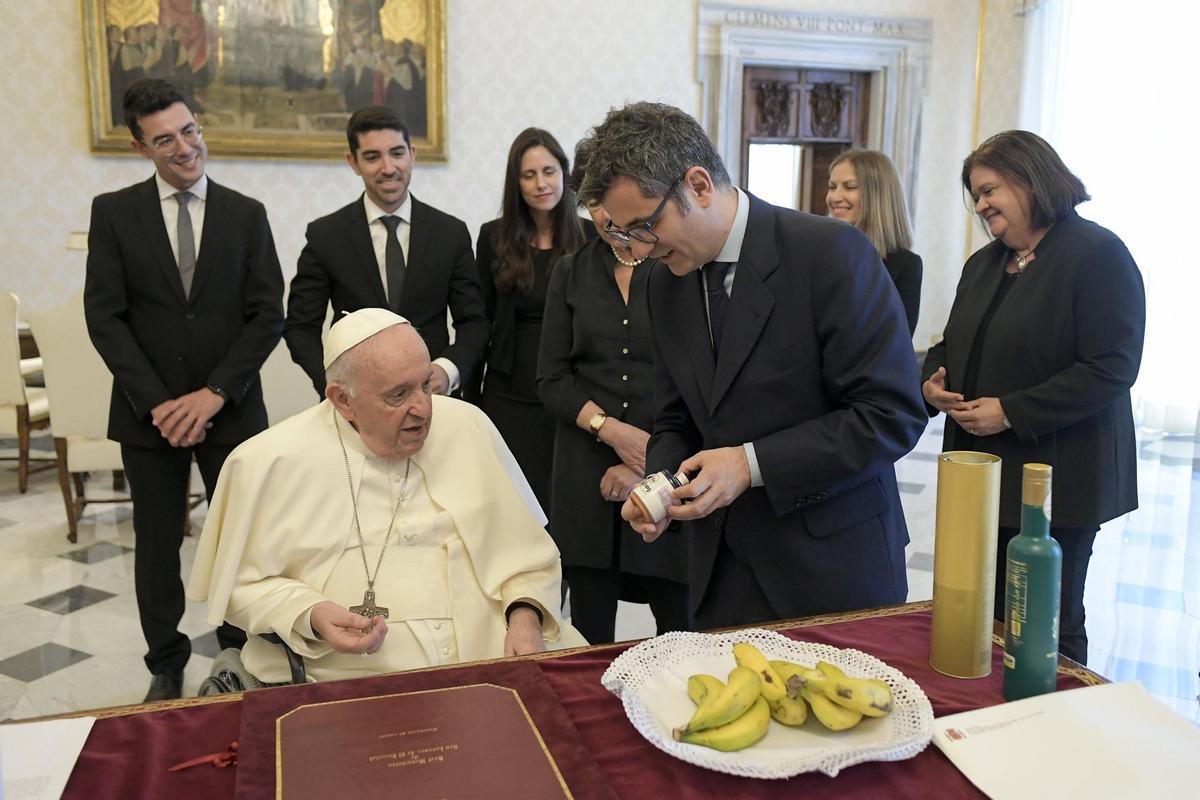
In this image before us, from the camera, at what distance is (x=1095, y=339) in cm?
283

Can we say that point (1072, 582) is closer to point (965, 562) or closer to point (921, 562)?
point (965, 562)

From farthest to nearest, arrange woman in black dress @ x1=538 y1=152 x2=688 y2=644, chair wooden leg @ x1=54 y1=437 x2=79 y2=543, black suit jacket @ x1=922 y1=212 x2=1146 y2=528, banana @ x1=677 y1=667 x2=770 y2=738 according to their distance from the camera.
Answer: chair wooden leg @ x1=54 y1=437 x2=79 y2=543 < woman in black dress @ x1=538 y1=152 x2=688 y2=644 < black suit jacket @ x1=922 y1=212 x2=1146 y2=528 < banana @ x1=677 y1=667 x2=770 y2=738

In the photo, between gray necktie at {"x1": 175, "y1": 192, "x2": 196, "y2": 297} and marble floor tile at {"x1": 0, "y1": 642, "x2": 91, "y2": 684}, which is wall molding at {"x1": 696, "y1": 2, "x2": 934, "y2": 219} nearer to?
gray necktie at {"x1": 175, "y1": 192, "x2": 196, "y2": 297}

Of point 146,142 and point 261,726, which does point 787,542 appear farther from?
point 146,142

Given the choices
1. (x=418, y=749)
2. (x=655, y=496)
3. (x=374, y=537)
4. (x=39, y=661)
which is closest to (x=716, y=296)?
(x=655, y=496)

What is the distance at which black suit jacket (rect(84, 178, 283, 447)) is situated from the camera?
3508 millimetres

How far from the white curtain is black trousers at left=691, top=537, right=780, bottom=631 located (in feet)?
21.6

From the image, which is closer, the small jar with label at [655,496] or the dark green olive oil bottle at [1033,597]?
the dark green olive oil bottle at [1033,597]

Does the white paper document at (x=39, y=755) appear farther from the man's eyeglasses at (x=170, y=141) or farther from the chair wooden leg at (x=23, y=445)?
the chair wooden leg at (x=23, y=445)

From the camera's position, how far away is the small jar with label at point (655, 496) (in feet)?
6.03

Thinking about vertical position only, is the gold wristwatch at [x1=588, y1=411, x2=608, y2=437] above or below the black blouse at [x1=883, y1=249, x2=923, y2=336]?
below

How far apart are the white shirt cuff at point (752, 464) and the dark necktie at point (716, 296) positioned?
239mm

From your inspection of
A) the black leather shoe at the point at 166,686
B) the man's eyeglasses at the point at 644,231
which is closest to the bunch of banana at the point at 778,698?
the man's eyeglasses at the point at 644,231

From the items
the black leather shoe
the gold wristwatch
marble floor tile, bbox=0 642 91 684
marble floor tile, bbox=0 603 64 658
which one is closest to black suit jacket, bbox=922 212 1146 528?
the gold wristwatch
